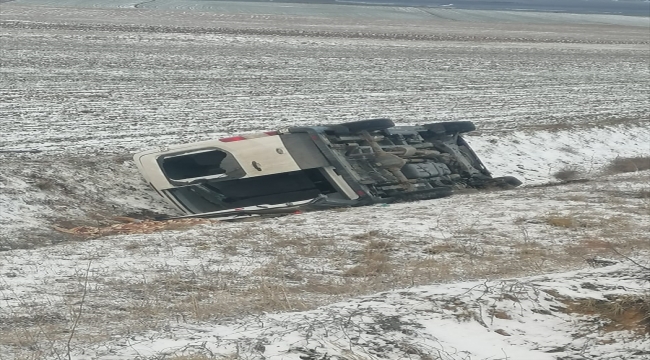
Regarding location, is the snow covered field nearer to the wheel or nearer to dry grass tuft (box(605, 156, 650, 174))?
dry grass tuft (box(605, 156, 650, 174))

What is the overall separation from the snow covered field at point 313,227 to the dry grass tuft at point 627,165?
0.19 meters

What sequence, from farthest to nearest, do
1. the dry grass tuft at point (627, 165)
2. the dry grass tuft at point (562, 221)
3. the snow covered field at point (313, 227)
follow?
the dry grass tuft at point (627, 165) → the dry grass tuft at point (562, 221) → the snow covered field at point (313, 227)

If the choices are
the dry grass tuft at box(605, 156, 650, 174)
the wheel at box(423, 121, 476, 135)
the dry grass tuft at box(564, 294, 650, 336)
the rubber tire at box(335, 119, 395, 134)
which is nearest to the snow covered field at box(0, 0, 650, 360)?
the dry grass tuft at box(564, 294, 650, 336)

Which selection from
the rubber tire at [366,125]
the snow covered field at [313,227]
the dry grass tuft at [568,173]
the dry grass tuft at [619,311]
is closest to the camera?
the snow covered field at [313,227]

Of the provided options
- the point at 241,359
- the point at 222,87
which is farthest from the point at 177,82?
the point at 241,359

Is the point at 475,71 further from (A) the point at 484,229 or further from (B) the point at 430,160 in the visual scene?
(A) the point at 484,229

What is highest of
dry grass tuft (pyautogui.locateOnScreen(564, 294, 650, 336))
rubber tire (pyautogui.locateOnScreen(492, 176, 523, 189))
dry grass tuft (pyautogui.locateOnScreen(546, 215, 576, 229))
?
dry grass tuft (pyautogui.locateOnScreen(564, 294, 650, 336))

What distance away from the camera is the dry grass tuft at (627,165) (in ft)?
58.7

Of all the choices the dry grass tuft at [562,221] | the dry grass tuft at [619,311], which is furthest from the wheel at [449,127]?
the dry grass tuft at [619,311]

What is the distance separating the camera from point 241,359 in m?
5.11

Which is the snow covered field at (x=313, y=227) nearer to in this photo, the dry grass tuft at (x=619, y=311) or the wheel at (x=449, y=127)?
the dry grass tuft at (x=619, y=311)

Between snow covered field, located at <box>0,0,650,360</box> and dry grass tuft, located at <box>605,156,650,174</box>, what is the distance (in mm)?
192

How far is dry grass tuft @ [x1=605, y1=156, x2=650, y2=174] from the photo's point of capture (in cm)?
1791

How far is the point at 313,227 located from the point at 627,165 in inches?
392
